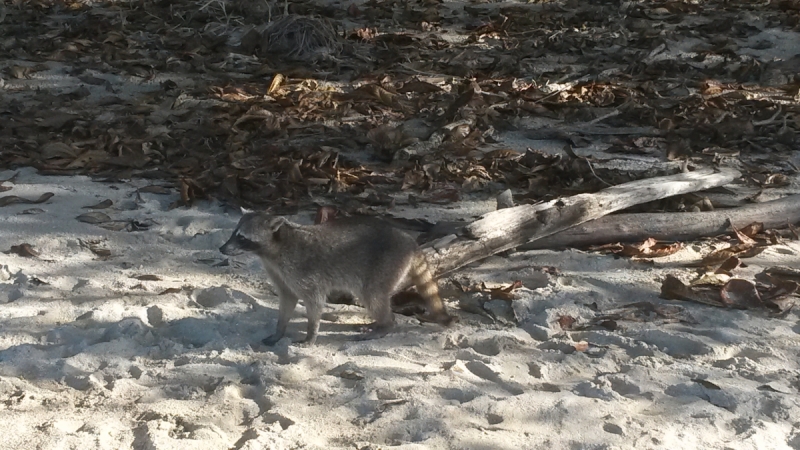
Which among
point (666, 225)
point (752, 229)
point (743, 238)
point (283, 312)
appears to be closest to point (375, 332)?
point (283, 312)

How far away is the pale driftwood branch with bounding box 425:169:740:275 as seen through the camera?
5273 mm

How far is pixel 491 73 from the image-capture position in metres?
9.95

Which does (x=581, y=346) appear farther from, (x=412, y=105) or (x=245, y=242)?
(x=412, y=105)

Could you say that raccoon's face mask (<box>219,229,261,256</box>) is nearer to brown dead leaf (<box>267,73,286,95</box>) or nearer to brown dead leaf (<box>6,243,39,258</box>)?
brown dead leaf (<box>6,243,39,258</box>)

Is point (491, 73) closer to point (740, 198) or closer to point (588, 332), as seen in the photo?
point (740, 198)

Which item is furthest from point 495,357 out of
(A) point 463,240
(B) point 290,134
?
(B) point 290,134

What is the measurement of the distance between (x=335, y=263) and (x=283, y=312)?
355mm

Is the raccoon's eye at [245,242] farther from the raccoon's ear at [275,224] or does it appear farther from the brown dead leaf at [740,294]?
the brown dead leaf at [740,294]

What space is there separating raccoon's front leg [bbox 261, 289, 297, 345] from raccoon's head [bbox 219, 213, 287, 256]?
0.25 metres

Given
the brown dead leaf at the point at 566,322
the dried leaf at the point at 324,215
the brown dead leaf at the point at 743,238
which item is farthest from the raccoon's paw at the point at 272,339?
the brown dead leaf at the point at 743,238

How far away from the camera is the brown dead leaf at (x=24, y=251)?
5590mm

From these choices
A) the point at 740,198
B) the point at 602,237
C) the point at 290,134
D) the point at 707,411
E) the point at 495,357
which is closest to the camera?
the point at 707,411

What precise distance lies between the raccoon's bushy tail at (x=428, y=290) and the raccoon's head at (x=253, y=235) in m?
0.72

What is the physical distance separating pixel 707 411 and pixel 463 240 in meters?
1.67
